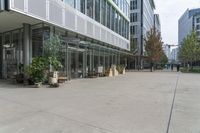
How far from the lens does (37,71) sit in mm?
15547

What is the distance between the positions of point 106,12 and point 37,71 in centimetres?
1981

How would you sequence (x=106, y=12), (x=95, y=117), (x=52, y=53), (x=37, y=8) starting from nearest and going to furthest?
(x=95, y=117) < (x=37, y=8) < (x=52, y=53) < (x=106, y=12)

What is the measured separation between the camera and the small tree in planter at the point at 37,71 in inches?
610

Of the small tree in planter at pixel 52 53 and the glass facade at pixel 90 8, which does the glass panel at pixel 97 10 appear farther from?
the small tree in planter at pixel 52 53

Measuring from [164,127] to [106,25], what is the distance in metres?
27.9

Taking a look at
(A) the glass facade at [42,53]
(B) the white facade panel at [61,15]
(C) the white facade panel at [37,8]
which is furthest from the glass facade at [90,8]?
(C) the white facade panel at [37,8]

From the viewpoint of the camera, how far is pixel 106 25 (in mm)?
33125

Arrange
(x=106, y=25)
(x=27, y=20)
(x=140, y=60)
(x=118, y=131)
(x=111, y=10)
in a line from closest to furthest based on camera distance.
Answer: (x=118, y=131), (x=27, y=20), (x=106, y=25), (x=111, y=10), (x=140, y=60)

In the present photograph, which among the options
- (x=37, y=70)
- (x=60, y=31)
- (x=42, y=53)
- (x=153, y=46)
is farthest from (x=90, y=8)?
(x=153, y=46)

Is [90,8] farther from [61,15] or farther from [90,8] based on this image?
[61,15]

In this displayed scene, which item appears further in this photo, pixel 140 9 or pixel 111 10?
pixel 140 9

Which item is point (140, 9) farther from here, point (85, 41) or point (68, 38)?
point (68, 38)

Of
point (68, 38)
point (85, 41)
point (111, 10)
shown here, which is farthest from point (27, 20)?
point (111, 10)

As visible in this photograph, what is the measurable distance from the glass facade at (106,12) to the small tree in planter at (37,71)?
725 cm
